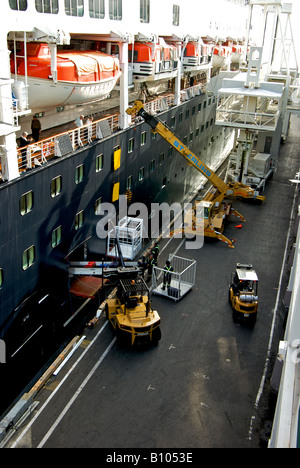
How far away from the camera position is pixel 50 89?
1691 cm

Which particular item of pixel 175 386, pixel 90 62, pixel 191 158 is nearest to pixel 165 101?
pixel 191 158

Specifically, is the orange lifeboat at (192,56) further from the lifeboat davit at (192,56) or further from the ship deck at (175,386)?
the ship deck at (175,386)

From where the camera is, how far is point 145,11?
2453 cm

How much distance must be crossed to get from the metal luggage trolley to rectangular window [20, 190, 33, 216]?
6.20 m

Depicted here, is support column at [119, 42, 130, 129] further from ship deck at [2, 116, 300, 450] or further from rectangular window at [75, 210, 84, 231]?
ship deck at [2, 116, 300, 450]

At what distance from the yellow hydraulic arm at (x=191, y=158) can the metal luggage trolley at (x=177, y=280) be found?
6.15 metres

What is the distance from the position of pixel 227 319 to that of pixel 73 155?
363 inches

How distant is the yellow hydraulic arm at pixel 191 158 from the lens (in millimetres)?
22048

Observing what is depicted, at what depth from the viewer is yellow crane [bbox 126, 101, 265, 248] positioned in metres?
22.2

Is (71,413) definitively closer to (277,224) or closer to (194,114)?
(277,224)

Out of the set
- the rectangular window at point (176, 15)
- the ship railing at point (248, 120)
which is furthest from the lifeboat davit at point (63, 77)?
the ship railing at point (248, 120)

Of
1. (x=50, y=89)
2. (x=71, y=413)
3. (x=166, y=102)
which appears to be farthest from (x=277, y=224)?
(x=71, y=413)

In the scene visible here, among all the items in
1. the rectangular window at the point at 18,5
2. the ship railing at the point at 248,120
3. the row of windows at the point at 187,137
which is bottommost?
the row of windows at the point at 187,137

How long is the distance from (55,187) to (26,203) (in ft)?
6.70
